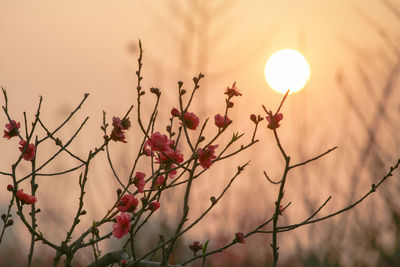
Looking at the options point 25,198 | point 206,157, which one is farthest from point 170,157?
point 25,198

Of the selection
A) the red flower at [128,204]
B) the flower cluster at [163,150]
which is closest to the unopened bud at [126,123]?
the flower cluster at [163,150]

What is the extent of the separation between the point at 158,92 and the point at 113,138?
0.37 meters

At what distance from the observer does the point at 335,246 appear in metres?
7.25

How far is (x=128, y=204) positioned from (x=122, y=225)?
112 millimetres

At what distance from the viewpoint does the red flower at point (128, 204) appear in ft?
9.84

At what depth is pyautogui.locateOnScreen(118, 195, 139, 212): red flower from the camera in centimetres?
Answer: 300

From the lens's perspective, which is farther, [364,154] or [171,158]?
[364,154]

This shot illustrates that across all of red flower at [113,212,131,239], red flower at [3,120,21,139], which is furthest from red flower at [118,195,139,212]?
red flower at [3,120,21,139]

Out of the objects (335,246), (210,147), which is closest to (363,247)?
(335,246)

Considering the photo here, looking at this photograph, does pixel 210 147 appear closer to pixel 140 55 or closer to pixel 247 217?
pixel 140 55

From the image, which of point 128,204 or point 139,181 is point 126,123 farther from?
point 128,204

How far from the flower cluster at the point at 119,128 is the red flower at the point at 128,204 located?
16.8 inches

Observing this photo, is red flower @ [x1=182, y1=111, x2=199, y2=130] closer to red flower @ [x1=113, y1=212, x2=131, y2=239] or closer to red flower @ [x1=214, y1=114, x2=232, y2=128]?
red flower @ [x1=214, y1=114, x2=232, y2=128]

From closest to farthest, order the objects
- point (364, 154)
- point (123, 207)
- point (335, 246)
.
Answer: point (123, 207), point (364, 154), point (335, 246)
